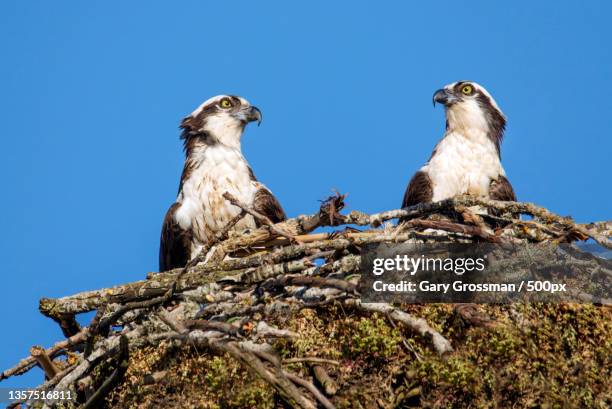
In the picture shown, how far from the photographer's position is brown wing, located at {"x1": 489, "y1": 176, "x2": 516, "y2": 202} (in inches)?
370

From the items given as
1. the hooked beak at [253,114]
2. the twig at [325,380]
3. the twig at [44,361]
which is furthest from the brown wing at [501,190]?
the twig at [44,361]

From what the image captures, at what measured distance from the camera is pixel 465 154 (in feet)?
32.5

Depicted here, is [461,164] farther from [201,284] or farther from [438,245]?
[201,284]

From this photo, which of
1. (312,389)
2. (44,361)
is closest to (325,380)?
(312,389)

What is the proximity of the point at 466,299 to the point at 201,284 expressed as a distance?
1.94m

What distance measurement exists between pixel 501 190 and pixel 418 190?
0.81 metres

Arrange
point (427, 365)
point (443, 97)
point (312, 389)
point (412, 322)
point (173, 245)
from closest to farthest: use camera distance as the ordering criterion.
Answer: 1. point (312, 389)
2. point (427, 365)
3. point (412, 322)
4. point (173, 245)
5. point (443, 97)

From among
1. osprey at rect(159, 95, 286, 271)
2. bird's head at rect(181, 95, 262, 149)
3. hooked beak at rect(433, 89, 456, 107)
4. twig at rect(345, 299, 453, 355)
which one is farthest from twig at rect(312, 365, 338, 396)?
hooked beak at rect(433, 89, 456, 107)

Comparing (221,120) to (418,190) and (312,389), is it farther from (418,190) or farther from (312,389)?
(312,389)

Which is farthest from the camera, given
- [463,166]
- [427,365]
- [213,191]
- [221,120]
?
[221,120]

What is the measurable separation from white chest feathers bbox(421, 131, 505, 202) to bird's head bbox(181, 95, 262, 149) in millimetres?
1959

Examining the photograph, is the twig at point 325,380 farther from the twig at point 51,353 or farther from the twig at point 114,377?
the twig at point 51,353

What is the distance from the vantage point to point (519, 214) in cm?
788

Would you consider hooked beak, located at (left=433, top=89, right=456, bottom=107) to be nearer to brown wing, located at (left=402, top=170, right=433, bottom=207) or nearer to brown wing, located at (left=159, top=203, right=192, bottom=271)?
brown wing, located at (left=402, top=170, right=433, bottom=207)
